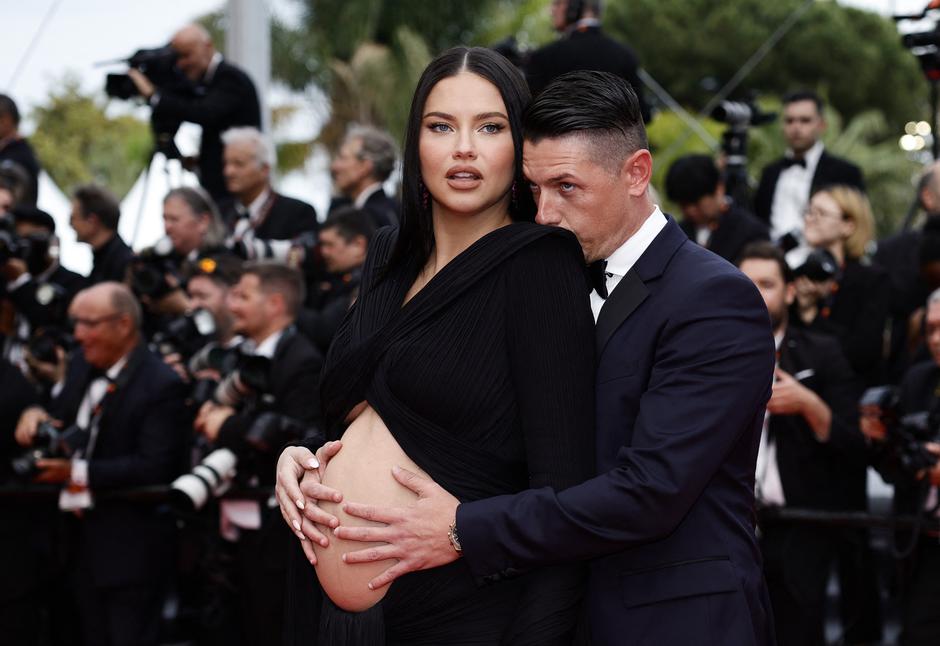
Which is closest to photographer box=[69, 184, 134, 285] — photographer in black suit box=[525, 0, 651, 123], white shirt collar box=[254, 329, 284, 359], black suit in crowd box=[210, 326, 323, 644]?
white shirt collar box=[254, 329, 284, 359]

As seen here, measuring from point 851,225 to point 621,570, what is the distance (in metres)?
3.76

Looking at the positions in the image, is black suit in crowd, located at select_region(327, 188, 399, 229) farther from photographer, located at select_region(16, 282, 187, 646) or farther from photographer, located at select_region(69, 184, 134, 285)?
photographer, located at select_region(16, 282, 187, 646)

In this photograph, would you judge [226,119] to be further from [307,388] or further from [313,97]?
[313,97]

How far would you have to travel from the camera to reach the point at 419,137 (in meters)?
2.62

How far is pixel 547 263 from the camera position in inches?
96.7

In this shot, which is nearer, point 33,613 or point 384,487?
point 384,487

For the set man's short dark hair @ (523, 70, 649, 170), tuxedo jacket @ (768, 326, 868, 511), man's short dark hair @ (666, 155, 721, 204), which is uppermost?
man's short dark hair @ (523, 70, 649, 170)

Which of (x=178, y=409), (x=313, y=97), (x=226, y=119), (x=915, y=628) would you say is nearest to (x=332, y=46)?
(x=313, y=97)

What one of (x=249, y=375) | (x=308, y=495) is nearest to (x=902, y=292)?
(x=249, y=375)

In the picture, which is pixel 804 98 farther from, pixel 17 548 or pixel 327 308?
pixel 17 548

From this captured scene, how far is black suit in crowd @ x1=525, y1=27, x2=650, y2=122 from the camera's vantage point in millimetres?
5547

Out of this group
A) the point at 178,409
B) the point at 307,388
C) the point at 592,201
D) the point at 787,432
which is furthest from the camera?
the point at 178,409

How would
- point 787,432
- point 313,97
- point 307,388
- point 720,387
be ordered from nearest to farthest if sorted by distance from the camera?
point 720,387 → point 787,432 → point 307,388 → point 313,97

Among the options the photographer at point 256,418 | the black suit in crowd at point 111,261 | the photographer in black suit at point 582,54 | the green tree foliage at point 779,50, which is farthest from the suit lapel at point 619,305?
the green tree foliage at point 779,50
